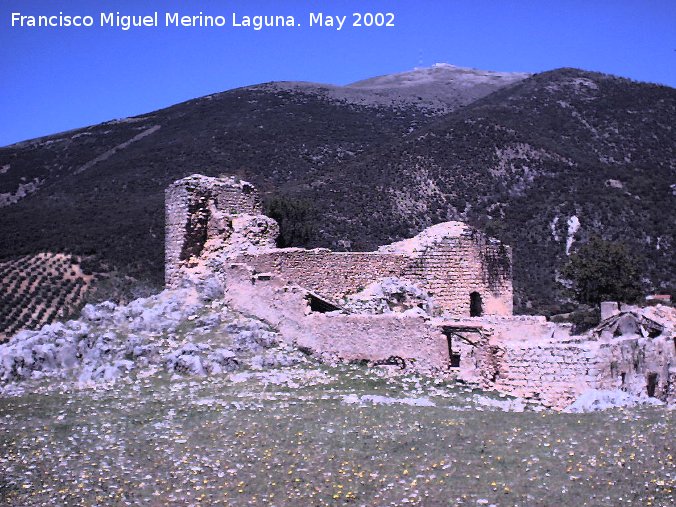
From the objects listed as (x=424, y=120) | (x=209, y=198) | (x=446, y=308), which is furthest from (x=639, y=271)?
(x=424, y=120)

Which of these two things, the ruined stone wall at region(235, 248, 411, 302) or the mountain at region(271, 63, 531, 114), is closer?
the ruined stone wall at region(235, 248, 411, 302)

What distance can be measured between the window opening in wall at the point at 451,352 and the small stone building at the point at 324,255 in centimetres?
400

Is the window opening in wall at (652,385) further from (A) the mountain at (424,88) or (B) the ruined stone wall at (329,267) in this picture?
(A) the mountain at (424,88)

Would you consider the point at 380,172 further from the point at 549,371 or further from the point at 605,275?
the point at 549,371

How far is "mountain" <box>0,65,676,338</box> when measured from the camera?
46219 mm

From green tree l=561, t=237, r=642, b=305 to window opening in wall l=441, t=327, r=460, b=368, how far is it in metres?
18.8

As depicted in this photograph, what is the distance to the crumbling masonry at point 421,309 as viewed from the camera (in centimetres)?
1251

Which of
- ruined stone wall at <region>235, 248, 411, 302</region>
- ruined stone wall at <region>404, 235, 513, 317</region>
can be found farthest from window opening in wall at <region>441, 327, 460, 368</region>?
ruined stone wall at <region>404, 235, 513, 317</region>

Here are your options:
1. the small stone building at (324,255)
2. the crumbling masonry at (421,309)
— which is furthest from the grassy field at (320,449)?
the small stone building at (324,255)

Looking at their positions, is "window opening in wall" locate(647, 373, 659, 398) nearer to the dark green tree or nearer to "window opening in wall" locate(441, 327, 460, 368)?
"window opening in wall" locate(441, 327, 460, 368)

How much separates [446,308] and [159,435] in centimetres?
1093

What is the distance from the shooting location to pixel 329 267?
18.6 m

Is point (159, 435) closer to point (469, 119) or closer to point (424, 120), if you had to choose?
point (469, 119)

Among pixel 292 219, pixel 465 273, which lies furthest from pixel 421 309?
pixel 292 219
